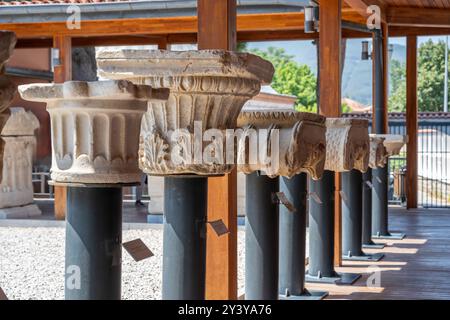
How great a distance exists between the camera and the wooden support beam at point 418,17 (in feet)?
37.4

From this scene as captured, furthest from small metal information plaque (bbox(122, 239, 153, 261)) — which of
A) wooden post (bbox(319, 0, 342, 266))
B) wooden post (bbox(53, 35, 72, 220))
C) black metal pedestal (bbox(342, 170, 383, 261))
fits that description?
wooden post (bbox(53, 35, 72, 220))

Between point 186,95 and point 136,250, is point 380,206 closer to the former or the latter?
point 186,95

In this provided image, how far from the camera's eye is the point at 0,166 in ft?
7.26

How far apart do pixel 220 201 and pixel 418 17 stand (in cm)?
803

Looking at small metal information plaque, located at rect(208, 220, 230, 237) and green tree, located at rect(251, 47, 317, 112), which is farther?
green tree, located at rect(251, 47, 317, 112)

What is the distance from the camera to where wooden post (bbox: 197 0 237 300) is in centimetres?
437

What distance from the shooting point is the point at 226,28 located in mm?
4359

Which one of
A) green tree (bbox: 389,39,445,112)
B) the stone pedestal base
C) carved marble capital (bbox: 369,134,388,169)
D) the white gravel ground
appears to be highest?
green tree (bbox: 389,39,445,112)

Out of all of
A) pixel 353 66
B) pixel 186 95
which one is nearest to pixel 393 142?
pixel 186 95

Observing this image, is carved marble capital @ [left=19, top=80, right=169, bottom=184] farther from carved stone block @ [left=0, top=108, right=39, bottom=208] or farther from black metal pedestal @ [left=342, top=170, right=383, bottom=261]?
carved stone block @ [left=0, top=108, right=39, bottom=208]

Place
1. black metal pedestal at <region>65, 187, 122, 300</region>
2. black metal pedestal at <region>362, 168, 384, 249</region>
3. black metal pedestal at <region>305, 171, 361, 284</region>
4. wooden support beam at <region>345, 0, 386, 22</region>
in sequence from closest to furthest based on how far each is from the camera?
1. black metal pedestal at <region>65, 187, 122, 300</region>
2. black metal pedestal at <region>305, 171, 361, 284</region>
3. wooden support beam at <region>345, 0, 386, 22</region>
4. black metal pedestal at <region>362, 168, 384, 249</region>

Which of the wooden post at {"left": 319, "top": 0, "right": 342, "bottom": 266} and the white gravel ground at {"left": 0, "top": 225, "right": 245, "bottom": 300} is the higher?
the wooden post at {"left": 319, "top": 0, "right": 342, "bottom": 266}

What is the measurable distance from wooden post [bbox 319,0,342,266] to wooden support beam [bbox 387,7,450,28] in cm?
400

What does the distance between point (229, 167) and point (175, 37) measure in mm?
9890
